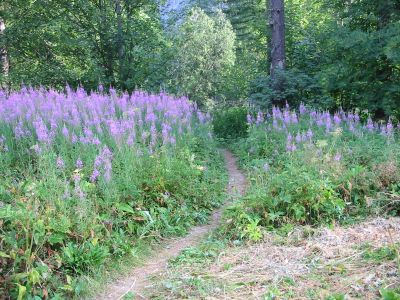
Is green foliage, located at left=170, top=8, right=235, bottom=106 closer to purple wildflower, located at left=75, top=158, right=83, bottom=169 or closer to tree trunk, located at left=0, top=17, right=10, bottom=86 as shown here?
tree trunk, located at left=0, top=17, right=10, bottom=86

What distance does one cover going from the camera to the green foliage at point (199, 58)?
1418cm

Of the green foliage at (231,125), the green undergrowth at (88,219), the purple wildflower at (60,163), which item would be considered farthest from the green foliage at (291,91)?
the purple wildflower at (60,163)

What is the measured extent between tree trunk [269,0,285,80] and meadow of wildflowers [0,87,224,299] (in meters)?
4.81

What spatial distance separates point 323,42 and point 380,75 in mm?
2379

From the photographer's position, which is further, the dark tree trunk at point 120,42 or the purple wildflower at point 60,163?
the dark tree trunk at point 120,42

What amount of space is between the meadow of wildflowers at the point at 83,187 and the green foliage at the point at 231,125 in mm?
4411

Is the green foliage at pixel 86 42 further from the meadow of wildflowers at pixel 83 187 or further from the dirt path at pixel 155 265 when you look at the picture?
the dirt path at pixel 155 265

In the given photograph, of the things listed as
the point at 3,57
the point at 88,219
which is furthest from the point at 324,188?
the point at 3,57

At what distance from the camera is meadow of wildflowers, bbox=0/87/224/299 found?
3.92 metres

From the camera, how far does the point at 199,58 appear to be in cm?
1420

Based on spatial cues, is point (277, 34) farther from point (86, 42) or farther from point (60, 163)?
point (60, 163)

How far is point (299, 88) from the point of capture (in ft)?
39.1

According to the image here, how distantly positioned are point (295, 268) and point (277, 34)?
372 inches

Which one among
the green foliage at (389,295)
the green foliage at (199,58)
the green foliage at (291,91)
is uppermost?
the green foliage at (199,58)
